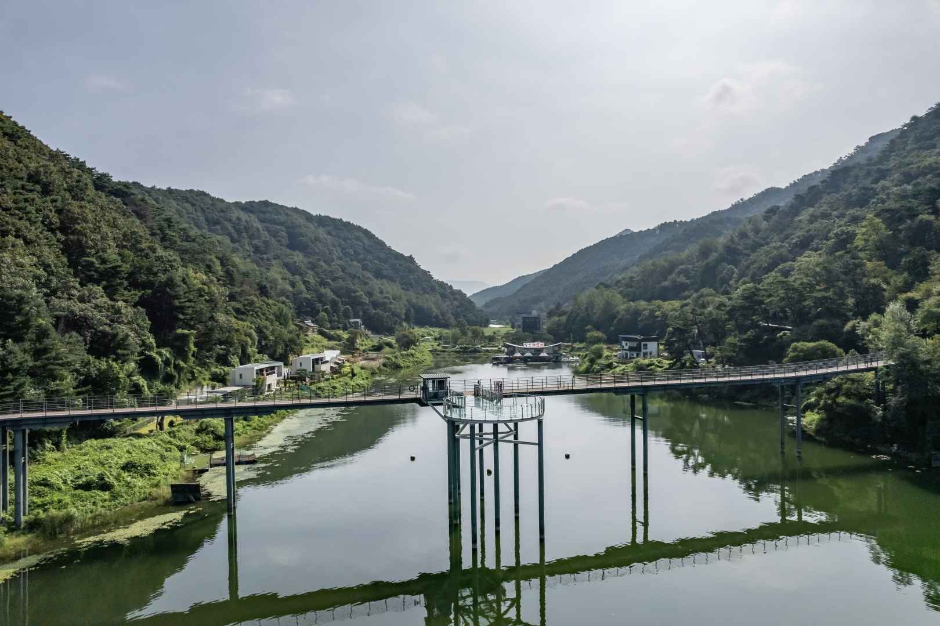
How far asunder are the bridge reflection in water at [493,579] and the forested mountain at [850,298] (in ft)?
47.4

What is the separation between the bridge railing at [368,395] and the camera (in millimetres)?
29938

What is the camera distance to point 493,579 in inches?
969

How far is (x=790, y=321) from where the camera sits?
220 feet

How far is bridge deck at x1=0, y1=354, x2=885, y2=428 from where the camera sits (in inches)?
1148

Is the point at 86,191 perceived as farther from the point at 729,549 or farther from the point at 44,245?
the point at 729,549

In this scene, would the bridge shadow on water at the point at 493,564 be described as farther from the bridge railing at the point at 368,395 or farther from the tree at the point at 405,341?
the tree at the point at 405,341

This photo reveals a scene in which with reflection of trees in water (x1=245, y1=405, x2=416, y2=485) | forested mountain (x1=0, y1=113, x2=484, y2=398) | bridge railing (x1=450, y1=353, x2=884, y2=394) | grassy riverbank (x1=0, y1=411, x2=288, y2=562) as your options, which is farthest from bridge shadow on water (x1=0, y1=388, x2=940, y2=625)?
forested mountain (x1=0, y1=113, x2=484, y2=398)

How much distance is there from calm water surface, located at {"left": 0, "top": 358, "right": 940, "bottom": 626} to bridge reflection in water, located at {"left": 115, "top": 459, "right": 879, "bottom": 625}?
0.08m

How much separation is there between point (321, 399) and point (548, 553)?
14.0 meters

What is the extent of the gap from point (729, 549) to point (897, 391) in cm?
2202

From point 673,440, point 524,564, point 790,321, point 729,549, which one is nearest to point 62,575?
point 524,564

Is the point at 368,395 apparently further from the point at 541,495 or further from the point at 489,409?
the point at 541,495

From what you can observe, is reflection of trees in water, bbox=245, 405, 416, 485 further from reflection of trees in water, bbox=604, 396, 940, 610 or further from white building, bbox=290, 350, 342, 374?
reflection of trees in water, bbox=604, 396, 940, 610

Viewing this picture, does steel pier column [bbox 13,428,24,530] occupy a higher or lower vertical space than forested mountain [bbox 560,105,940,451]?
lower
